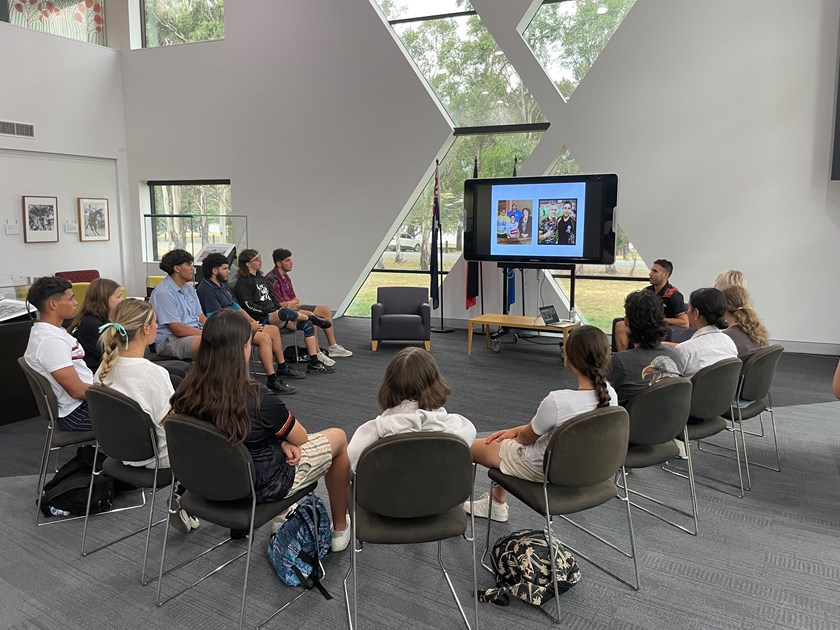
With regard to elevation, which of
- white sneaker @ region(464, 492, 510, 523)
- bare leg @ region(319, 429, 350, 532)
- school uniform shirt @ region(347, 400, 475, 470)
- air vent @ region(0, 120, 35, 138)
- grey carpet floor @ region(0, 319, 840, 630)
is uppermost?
air vent @ region(0, 120, 35, 138)

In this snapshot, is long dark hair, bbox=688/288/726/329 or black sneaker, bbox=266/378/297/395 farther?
black sneaker, bbox=266/378/297/395

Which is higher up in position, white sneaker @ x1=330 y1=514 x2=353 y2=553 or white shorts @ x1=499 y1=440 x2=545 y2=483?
white shorts @ x1=499 y1=440 x2=545 y2=483

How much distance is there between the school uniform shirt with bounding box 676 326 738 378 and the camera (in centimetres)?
352

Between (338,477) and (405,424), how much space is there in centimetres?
64

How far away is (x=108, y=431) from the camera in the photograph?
2.66 meters

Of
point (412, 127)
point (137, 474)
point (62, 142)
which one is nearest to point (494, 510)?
point (137, 474)

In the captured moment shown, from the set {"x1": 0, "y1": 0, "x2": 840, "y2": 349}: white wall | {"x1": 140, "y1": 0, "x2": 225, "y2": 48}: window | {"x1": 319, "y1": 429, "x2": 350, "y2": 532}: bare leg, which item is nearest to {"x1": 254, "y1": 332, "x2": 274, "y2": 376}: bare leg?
{"x1": 319, "y1": 429, "x2": 350, "y2": 532}: bare leg

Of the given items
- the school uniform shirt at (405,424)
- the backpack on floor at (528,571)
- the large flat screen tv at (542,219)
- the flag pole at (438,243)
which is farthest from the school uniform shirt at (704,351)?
the flag pole at (438,243)

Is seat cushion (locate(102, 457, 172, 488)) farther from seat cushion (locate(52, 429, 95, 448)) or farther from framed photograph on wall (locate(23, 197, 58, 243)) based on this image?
framed photograph on wall (locate(23, 197, 58, 243))

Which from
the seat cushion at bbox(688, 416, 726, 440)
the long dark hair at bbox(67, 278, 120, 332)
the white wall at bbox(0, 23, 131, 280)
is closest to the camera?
the seat cushion at bbox(688, 416, 726, 440)

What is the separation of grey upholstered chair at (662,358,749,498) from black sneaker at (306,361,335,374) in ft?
12.8

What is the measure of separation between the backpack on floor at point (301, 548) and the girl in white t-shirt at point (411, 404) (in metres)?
0.54

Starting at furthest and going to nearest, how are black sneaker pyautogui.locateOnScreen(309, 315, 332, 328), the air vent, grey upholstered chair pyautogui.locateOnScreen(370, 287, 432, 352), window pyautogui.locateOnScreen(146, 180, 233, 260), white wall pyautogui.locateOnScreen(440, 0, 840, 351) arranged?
window pyautogui.locateOnScreen(146, 180, 233, 260) < the air vent < grey upholstered chair pyautogui.locateOnScreen(370, 287, 432, 352) < white wall pyautogui.locateOnScreen(440, 0, 840, 351) < black sneaker pyautogui.locateOnScreen(309, 315, 332, 328)

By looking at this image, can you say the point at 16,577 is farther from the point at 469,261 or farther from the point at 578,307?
the point at 578,307
